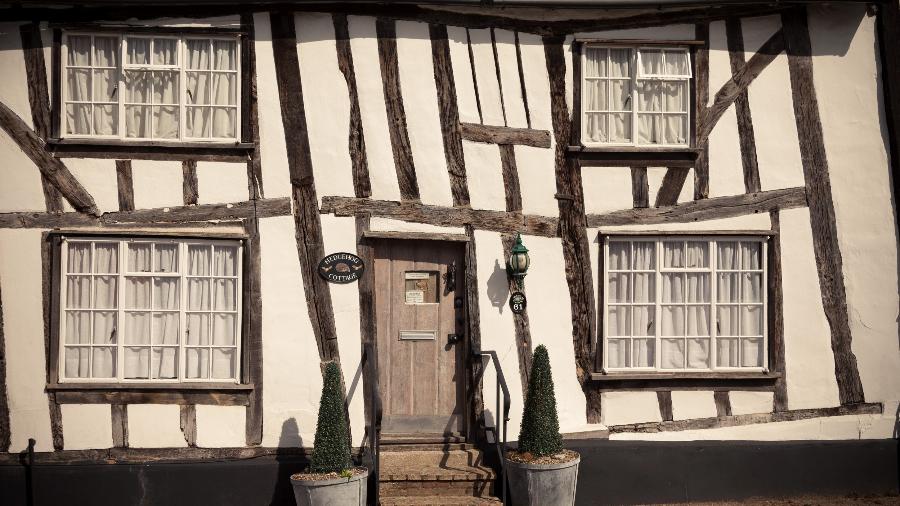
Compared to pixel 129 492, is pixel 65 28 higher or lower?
higher

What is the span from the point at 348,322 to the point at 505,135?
2460 millimetres

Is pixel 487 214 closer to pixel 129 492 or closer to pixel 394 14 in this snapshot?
pixel 394 14

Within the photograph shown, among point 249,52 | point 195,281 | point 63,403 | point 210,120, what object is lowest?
point 63,403

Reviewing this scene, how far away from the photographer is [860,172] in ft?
35.7

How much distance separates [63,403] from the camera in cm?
1016

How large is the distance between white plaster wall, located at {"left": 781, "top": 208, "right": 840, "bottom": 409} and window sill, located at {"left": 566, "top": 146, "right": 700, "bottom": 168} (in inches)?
47.0

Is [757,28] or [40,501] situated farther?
[757,28]

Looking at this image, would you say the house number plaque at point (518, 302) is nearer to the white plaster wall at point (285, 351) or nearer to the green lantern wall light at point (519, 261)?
the green lantern wall light at point (519, 261)

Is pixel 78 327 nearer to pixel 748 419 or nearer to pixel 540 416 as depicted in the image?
pixel 540 416

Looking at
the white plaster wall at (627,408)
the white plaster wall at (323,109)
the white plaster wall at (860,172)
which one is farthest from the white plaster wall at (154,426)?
the white plaster wall at (860,172)

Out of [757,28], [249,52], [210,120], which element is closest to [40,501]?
[210,120]

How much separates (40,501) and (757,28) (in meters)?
8.58

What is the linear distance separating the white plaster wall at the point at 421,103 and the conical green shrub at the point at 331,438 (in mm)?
2247

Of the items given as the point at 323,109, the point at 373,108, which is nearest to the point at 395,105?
the point at 373,108
